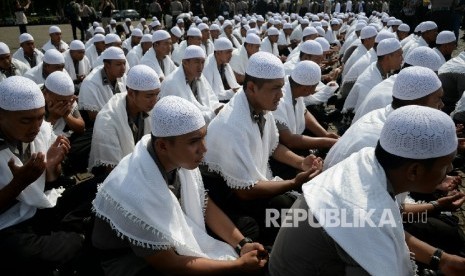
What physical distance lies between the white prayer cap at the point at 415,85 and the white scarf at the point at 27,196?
2.59 metres

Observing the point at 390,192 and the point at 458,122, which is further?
the point at 458,122


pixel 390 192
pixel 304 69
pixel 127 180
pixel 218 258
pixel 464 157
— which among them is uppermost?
pixel 390 192

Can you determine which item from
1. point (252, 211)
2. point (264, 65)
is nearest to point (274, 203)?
point (252, 211)

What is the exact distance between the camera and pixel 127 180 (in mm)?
1985

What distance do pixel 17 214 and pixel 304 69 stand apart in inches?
114

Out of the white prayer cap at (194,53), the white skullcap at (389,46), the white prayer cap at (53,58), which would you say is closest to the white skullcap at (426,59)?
the white skullcap at (389,46)

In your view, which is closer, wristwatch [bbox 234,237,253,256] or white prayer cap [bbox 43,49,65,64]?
wristwatch [bbox 234,237,253,256]

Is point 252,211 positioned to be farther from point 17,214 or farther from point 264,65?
point 17,214

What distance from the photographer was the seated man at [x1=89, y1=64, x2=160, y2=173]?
3584 mm

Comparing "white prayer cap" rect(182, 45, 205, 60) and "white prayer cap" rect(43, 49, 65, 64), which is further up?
"white prayer cap" rect(182, 45, 205, 60)

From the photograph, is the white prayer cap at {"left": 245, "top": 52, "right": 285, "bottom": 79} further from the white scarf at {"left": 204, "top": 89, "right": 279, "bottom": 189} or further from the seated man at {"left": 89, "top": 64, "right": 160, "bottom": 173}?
the seated man at {"left": 89, "top": 64, "right": 160, "bottom": 173}

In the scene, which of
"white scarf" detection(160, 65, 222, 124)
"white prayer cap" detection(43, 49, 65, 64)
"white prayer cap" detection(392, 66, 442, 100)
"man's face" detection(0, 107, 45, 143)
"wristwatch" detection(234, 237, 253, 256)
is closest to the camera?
"wristwatch" detection(234, 237, 253, 256)

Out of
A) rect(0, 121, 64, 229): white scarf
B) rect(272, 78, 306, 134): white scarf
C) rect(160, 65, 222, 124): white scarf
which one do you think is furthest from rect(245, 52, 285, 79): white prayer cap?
rect(160, 65, 222, 124): white scarf

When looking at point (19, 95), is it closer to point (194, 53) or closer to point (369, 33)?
point (194, 53)
